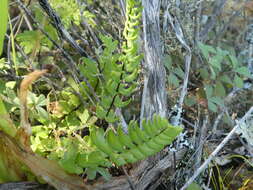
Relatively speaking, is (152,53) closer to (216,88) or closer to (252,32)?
(216,88)

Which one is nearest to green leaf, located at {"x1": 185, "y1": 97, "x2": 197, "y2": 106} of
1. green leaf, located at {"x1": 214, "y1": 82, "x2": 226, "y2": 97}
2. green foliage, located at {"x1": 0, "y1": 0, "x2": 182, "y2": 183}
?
green leaf, located at {"x1": 214, "y1": 82, "x2": 226, "y2": 97}

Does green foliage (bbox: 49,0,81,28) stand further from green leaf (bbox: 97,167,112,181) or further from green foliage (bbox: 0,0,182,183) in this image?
green leaf (bbox: 97,167,112,181)

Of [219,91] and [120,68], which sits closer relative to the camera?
[120,68]

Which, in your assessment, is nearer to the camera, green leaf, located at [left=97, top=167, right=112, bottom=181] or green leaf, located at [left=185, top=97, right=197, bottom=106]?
green leaf, located at [left=97, top=167, right=112, bottom=181]

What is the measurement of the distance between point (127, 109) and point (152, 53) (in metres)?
0.41

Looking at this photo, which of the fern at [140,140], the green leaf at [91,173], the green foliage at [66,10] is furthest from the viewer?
the green foliage at [66,10]

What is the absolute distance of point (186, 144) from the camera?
3.92ft

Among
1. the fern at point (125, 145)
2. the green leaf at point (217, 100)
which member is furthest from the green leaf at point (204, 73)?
the fern at point (125, 145)

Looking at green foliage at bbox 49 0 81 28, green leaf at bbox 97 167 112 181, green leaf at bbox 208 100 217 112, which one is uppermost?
green foliage at bbox 49 0 81 28

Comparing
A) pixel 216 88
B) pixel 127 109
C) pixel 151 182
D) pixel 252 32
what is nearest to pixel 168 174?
pixel 151 182

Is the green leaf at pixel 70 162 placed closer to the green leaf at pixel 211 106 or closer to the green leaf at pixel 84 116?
the green leaf at pixel 84 116

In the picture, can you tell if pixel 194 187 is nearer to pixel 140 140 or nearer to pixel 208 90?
pixel 140 140

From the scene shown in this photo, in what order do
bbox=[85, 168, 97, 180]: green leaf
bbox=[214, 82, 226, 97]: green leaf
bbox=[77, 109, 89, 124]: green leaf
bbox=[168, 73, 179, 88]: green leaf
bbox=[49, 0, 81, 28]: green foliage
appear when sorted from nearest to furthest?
bbox=[85, 168, 97, 180]: green leaf
bbox=[77, 109, 89, 124]: green leaf
bbox=[49, 0, 81, 28]: green foliage
bbox=[168, 73, 179, 88]: green leaf
bbox=[214, 82, 226, 97]: green leaf

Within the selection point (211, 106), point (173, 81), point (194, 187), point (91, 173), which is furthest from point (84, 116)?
point (211, 106)
